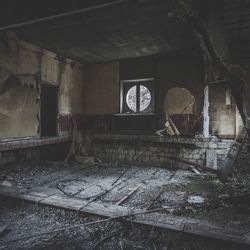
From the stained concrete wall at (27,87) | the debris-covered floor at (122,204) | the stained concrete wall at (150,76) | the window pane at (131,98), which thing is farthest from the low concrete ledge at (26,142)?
the window pane at (131,98)

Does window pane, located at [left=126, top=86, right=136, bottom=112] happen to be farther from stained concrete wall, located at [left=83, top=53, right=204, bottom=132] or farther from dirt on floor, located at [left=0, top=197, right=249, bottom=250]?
dirt on floor, located at [left=0, top=197, right=249, bottom=250]

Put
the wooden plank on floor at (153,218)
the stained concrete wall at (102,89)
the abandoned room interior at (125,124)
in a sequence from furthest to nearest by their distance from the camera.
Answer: the stained concrete wall at (102,89)
the abandoned room interior at (125,124)
the wooden plank on floor at (153,218)

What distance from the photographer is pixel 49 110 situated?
9117 millimetres

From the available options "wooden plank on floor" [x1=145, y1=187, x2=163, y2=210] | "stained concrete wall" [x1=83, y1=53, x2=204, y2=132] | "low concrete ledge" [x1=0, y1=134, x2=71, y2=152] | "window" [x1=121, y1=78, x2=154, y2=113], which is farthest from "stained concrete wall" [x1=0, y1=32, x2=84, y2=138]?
"wooden plank on floor" [x1=145, y1=187, x2=163, y2=210]

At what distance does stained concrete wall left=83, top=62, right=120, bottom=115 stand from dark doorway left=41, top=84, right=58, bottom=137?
4.92 ft

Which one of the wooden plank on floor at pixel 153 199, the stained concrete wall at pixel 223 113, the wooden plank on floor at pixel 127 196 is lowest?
the wooden plank on floor at pixel 127 196

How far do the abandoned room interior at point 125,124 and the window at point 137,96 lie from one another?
4cm

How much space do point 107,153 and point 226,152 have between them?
4.29 m

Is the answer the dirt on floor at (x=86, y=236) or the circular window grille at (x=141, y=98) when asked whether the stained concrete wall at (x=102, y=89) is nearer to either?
the circular window grille at (x=141, y=98)

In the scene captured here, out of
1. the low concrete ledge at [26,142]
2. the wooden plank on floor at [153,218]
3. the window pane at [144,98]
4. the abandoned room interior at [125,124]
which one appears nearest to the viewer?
the wooden plank on floor at [153,218]

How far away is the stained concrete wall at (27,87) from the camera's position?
6.80 m

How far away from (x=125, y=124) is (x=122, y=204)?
15.9 ft

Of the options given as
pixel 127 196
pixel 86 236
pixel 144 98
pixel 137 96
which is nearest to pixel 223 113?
pixel 144 98

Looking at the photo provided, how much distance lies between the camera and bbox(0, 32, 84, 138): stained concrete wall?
680 centimetres
